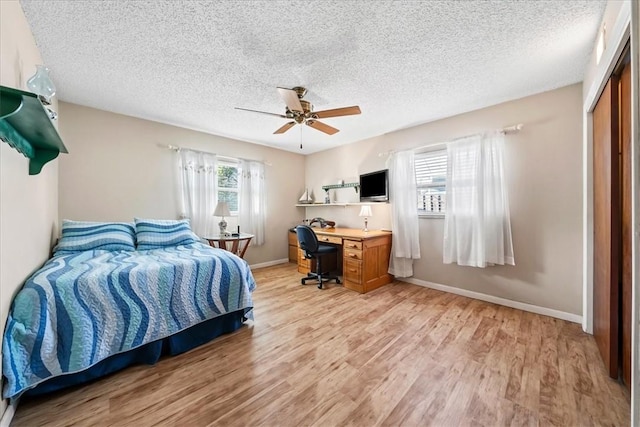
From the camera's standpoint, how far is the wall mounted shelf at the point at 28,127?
40.0 inches

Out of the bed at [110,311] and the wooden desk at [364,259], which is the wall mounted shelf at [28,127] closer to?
the bed at [110,311]

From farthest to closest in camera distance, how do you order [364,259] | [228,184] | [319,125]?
[228,184], [364,259], [319,125]

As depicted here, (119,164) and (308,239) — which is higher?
(119,164)

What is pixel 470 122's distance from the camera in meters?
3.05

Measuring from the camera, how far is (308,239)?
3.44m

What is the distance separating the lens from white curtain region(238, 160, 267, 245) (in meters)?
4.36

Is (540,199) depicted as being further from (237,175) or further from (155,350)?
(237,175)

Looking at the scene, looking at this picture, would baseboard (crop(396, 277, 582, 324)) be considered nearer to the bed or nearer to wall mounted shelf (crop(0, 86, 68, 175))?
the bed

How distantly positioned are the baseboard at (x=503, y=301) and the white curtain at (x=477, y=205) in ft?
1.42

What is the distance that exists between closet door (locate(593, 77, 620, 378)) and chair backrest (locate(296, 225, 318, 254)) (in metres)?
2.72

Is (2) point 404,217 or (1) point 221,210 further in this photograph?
(1) point 221,210

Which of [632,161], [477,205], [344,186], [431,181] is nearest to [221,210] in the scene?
[344,186]

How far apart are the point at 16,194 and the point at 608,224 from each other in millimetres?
3916

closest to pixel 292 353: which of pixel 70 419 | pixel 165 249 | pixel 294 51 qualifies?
pixel 70 419
